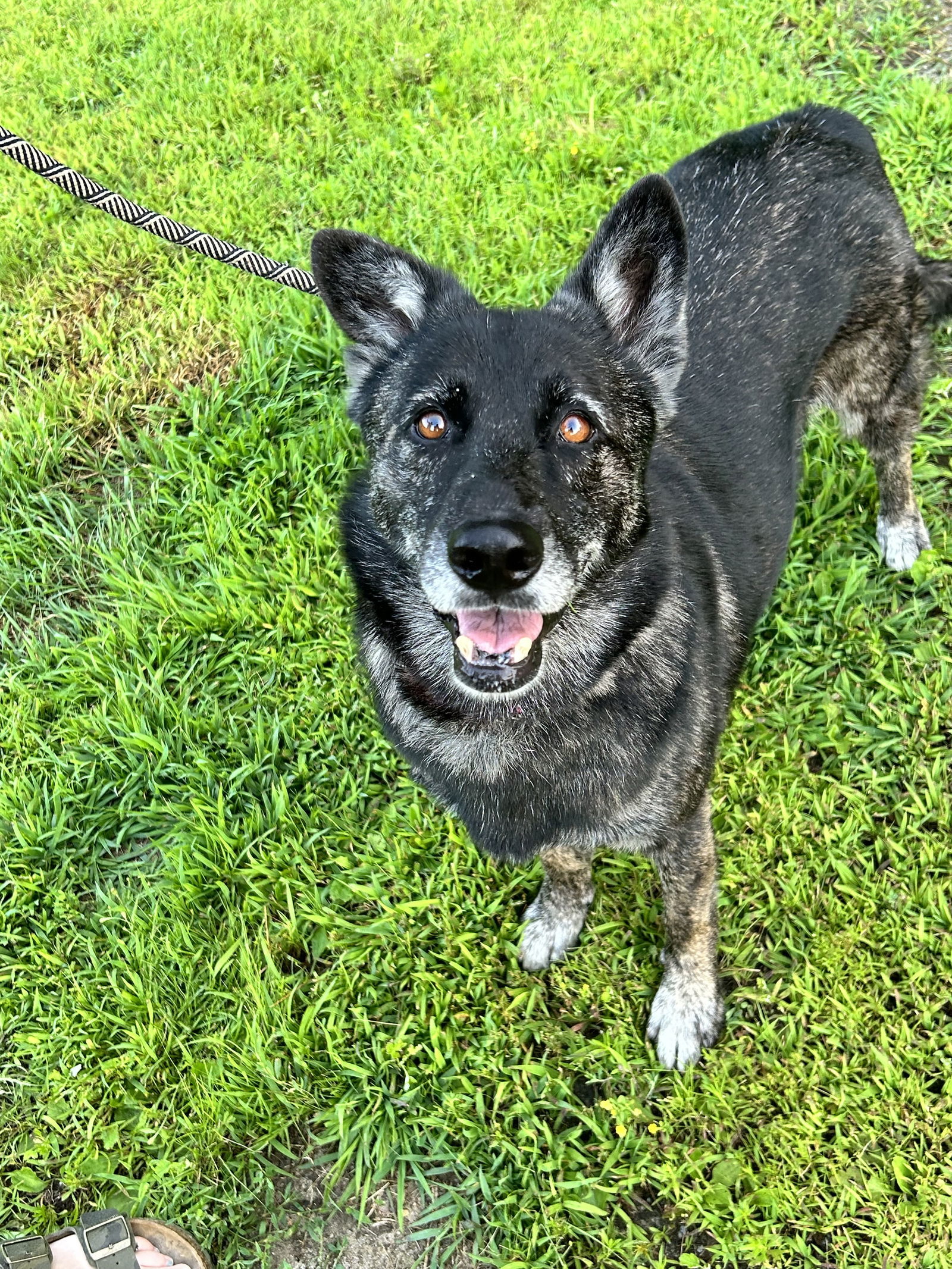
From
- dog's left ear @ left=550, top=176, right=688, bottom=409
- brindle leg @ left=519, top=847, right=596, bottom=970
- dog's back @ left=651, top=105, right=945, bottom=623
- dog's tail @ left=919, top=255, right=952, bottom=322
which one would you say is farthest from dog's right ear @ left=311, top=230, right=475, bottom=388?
dog's tail @ left=919, top=255, right=952, bottom=322

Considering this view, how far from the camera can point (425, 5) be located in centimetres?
521

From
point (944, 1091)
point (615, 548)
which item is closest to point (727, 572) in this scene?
point (615, 548)

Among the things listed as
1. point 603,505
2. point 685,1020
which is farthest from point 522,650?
point 685,1020

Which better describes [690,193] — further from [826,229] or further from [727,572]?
[727,572]

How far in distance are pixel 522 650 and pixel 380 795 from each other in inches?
53.0

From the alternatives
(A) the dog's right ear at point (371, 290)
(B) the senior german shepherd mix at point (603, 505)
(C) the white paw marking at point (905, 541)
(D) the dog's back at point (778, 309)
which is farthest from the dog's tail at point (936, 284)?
(A) the dog's right ear at point (371, 290)

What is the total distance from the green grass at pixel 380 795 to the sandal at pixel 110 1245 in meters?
0.09

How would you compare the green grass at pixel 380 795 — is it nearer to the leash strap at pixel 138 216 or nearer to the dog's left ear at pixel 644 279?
the leash strap at pixel 138 216

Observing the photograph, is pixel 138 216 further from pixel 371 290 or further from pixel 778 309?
pixel 778 309

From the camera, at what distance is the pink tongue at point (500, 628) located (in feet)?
6.40

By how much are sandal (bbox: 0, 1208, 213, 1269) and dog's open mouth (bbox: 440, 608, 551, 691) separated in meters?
1.74

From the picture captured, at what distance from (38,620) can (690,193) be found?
2.96 m

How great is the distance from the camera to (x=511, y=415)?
199 cm

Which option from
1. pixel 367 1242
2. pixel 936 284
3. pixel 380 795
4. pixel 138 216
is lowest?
pixel 367 1242
